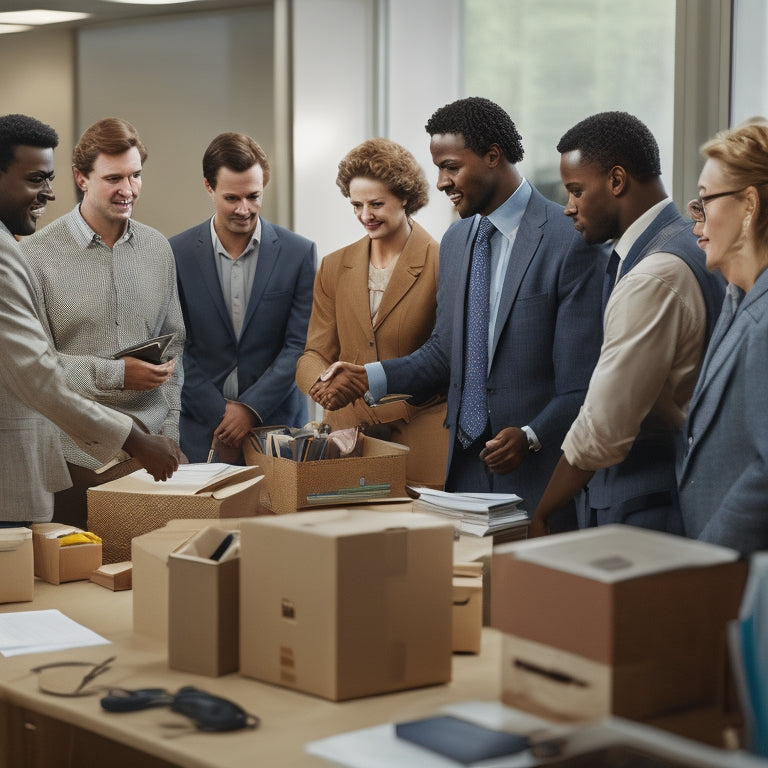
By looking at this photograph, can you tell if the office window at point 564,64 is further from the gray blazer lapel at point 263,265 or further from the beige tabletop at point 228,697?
the beige tabletop at point 228,697

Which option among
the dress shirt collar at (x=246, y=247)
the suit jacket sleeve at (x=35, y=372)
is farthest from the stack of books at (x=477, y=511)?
the dress shirt collar at (x=246, y=247)

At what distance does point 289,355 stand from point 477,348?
0.95m

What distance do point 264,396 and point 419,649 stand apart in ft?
7.05

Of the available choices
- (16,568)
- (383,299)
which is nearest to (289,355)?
(383,299)

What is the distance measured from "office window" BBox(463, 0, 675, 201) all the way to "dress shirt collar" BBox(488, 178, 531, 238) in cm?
105

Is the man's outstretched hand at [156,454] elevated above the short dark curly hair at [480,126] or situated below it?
below

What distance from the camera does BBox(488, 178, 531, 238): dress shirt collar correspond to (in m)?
3.25

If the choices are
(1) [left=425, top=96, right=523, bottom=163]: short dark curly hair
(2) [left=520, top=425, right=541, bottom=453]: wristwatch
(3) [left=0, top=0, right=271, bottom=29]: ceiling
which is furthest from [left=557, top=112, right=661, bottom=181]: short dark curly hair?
(3) [left=0, top=0, right=271, bottom=29]: ceiling

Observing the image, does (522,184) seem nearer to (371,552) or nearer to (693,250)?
(693,250)

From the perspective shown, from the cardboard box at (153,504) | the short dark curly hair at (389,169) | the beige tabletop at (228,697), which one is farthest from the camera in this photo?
the short dark curly hair at (389,169)

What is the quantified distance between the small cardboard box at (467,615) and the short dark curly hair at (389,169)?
200 cm

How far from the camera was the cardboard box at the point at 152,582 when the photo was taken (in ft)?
6.75

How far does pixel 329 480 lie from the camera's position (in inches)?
108

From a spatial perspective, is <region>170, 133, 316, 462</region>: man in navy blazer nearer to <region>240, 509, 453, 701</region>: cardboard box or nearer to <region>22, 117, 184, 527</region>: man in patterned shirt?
<region>22, 117, 184, 527</region>: man in patterned shirt
